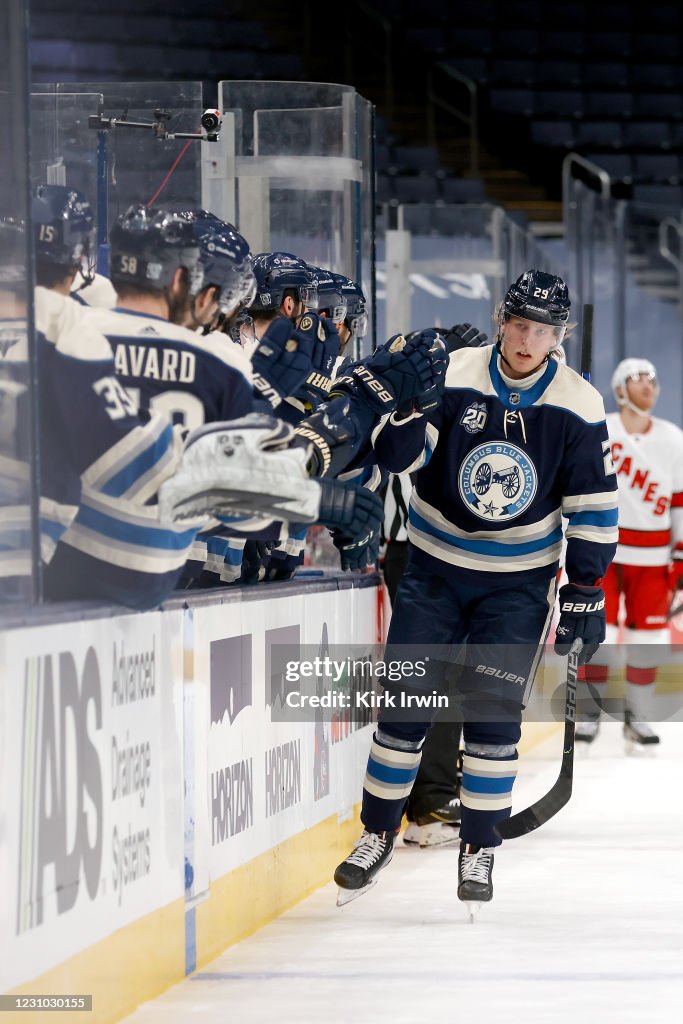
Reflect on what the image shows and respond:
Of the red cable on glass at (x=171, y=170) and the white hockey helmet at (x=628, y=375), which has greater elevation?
the red cable on glass at (x=171, y=170)

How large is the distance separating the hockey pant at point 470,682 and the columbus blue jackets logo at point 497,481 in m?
0.15

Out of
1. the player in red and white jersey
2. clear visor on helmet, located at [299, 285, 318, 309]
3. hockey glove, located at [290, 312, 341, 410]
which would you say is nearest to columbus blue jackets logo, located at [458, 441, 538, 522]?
hockey glove, located at [290, 312, 341, 410]

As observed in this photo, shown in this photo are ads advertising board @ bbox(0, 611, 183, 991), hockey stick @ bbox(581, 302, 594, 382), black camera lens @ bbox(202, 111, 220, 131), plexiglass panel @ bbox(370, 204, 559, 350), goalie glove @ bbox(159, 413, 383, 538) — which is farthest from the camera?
plexiglass panel @ bbox(370, 204, 559, 350)

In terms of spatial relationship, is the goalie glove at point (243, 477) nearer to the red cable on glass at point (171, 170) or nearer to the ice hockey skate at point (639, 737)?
the red cable on glass at point (171, 170)

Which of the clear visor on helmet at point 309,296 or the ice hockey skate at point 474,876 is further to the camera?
the clear visor on helmet at point 309,296

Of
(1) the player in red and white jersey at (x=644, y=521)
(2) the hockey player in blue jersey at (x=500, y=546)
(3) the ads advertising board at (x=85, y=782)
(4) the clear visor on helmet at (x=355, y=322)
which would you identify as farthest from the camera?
(1) the player in red and white jersey at (x=644, y=521)

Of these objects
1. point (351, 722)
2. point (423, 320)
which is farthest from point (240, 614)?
point (423, 320)

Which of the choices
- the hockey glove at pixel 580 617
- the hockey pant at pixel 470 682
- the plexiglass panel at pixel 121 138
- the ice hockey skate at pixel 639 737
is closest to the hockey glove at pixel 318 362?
the hockey pant at pixel 470 682

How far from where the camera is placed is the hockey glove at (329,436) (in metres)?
2.77

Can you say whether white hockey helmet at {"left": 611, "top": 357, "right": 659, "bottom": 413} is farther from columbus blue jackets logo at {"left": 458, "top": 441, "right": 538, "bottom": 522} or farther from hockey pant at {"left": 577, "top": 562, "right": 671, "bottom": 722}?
columbus blue jackets logo at {"left": 458, "top": 441, "right": 538, "bottom": 522}

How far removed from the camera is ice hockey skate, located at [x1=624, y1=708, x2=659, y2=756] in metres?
5.62

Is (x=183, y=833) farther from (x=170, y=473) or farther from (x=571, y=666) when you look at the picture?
(x=571, y=666)

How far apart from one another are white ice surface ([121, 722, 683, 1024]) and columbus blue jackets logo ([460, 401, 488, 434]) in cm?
100

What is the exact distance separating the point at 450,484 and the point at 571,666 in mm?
467
